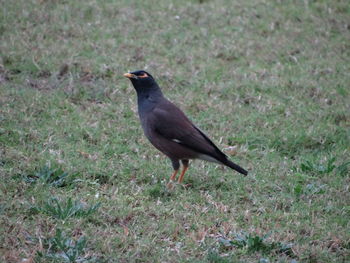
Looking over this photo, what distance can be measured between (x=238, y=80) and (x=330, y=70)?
175cm

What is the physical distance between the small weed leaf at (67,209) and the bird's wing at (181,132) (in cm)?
155

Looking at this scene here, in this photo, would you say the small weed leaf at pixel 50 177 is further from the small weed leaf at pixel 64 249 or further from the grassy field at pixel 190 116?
the small weed leaf at pixel 64 249

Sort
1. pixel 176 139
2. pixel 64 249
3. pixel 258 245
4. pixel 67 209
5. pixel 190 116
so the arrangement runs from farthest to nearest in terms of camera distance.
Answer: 1. pixel 190 116
2. pixel 176 139
3. pixel 67 209
4. pixel 258 245
5. pixel 64 249

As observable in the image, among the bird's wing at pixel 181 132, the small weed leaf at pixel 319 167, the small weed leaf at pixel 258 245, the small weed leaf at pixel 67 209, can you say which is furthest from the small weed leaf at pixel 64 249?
the small weed leaf at pixel 319 167

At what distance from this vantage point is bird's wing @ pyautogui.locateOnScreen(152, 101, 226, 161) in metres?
6.73

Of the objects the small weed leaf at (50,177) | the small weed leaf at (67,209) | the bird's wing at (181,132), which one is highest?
the bird's wing at (181,132)

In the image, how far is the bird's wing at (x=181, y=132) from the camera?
6.73m

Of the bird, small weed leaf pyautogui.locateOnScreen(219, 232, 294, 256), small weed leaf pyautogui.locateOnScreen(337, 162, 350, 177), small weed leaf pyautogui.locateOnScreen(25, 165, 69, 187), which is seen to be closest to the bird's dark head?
the bird

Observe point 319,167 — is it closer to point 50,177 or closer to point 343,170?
point 343,170

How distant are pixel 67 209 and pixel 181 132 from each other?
1.90 m

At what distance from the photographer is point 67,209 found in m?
5.43

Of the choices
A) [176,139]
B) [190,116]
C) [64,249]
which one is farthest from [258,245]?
[190,116]

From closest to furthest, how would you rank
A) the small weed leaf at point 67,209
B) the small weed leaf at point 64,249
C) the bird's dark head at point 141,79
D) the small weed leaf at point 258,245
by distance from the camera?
the small weed leaf at point 64,249 → the small weed leaf at point 258,245 → the small weed leaf at point 67,209 → the bird's dark head at point 141,79

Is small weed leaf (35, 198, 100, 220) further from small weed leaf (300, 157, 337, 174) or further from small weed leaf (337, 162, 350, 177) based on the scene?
small weed leaf (337, 162, 350, 177)
